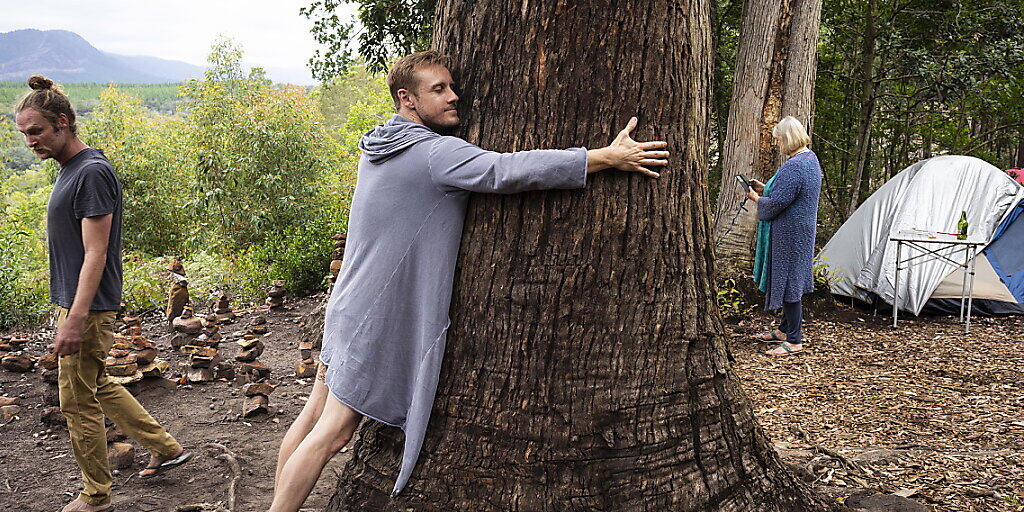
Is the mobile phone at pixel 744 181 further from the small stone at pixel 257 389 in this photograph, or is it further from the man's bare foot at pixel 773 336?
the small stone at pixel 257 389

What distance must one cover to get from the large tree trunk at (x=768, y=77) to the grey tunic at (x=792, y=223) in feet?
4.60

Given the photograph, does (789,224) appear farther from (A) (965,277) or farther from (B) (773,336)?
(A) (965,277)

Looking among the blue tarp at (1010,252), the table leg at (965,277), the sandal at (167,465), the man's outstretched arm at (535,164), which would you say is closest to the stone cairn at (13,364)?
the sandal at (167,465)

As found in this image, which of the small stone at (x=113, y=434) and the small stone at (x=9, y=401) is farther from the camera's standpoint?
the small stone at (x=9, y=401)

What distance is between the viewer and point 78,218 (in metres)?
3.12

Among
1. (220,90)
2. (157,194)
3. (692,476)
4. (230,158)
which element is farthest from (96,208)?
(157,194)

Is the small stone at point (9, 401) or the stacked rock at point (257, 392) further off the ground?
the stacked rock at point (257, 392)

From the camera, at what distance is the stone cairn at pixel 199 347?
5.17m

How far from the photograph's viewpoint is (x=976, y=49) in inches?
426

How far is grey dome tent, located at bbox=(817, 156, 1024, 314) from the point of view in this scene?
25.2 feet

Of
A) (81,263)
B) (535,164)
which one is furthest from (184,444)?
(535,164)

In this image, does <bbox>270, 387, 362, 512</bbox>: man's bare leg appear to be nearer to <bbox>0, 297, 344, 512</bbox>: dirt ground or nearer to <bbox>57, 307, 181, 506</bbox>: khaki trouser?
<bbox>0, 297, 344, 512</bbox>: dirt ground

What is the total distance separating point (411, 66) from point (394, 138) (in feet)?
0.82

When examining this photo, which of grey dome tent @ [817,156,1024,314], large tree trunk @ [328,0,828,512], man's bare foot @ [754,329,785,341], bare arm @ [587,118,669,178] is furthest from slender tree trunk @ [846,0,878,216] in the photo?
bare arm @ [587,118,669,178]
